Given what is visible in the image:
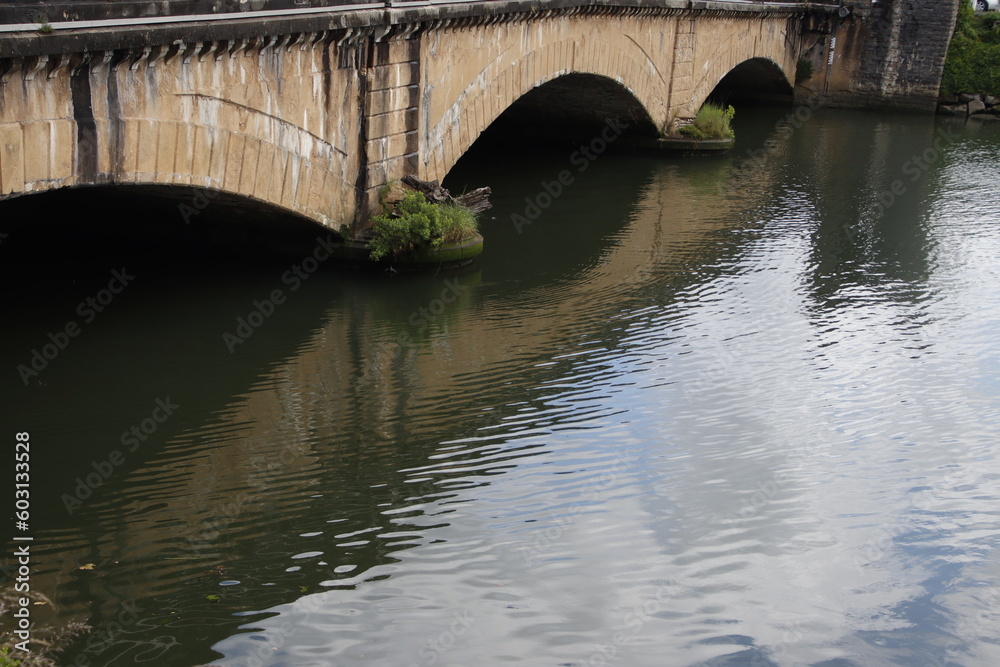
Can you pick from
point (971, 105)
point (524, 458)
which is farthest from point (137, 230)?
point (971, 105)

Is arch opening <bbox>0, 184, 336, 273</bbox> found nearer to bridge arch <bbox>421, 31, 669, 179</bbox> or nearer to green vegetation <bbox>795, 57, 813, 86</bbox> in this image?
bridge arch <bbox>421, 31, 669, 179</bbox>

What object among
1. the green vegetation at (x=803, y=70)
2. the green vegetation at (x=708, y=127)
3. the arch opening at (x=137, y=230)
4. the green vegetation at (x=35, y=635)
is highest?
the green vegetation at (x=803, y=70)

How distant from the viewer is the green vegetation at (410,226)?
12.3 m

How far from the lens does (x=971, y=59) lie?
28328mm

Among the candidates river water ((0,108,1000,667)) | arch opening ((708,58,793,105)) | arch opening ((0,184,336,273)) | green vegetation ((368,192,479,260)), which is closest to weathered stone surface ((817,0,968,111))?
arch opening ((708,58,793,105))

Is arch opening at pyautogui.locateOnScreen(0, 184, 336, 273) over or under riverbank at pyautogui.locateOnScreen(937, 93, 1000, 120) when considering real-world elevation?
under

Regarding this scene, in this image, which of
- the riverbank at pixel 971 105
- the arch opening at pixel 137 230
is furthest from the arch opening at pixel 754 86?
the arch opening at pixel 137 230

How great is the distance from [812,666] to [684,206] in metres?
12.3

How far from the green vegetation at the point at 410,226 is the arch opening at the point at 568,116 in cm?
802

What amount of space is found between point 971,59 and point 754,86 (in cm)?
573

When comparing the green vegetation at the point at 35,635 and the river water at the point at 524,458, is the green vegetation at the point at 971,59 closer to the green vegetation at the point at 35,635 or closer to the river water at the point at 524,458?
the river water at the point at 524,458

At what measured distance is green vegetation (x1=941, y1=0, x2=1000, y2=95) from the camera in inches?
1104

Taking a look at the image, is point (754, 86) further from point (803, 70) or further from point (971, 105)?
point (971, 105)

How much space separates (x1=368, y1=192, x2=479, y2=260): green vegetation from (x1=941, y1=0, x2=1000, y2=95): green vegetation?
68.7 ft
